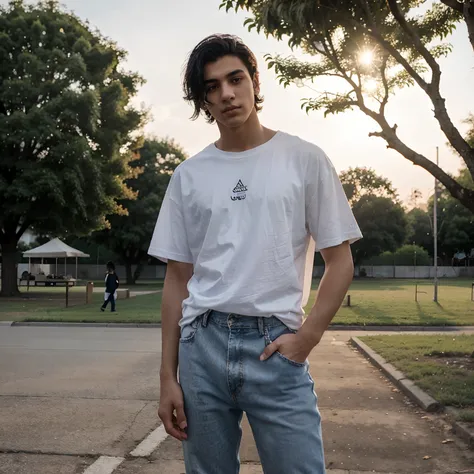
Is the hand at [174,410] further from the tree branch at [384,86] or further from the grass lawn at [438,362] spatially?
the tree branch at [384,86]

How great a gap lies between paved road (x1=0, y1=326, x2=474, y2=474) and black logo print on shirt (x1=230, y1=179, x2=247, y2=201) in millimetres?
3098

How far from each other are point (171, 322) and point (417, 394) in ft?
18.1

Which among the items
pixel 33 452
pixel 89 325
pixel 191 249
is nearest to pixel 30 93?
pixel 89 325

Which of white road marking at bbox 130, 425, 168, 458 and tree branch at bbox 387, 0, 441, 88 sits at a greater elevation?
tree branch at bbox 387, 0, 441, 88

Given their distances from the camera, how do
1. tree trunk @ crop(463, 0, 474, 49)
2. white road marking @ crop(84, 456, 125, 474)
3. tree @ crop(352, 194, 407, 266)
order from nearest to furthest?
white road marking @ crop(84, 456, 125, 474) → tree trunk @ crop(463, 0, 474, 49) → tree @ crop(352, 194, 407, 266)

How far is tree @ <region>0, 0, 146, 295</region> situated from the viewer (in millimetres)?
26078

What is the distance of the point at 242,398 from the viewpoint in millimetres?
1980

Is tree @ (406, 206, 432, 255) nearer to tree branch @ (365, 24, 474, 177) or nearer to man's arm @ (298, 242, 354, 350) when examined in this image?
tree branch @ (365, 24, 474, 177)

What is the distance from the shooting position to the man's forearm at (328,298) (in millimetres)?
1924

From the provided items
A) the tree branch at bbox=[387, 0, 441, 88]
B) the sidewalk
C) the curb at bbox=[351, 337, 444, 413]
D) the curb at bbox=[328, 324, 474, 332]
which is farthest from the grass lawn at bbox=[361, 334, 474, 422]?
the tree branch at bbox=[387, 0, 441, 88]

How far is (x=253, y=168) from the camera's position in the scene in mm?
2072

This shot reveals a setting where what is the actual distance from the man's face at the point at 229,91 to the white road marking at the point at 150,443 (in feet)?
11.6

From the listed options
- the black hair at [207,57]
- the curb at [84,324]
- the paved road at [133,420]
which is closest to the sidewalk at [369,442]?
the paved road at [133,420]

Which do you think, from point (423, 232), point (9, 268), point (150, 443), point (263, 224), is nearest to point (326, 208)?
point (263, 224)
